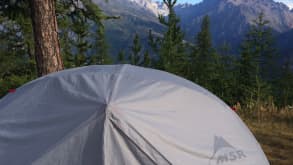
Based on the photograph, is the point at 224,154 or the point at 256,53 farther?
the point at 256,53

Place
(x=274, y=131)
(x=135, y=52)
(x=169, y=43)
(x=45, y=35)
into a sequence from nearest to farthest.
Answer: (x=45, y=35) < (x=274, y=131) < (x=169, y=43) < (x=135, y=52)

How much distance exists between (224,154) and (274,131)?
513cm

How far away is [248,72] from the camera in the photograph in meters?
38.0

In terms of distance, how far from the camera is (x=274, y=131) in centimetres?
832

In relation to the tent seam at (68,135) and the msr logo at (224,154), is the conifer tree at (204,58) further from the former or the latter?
the tent seam at (68,135)

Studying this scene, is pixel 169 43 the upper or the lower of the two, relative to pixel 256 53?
upper

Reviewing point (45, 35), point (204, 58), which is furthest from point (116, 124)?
point (204, 58)

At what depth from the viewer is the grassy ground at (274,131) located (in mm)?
6712

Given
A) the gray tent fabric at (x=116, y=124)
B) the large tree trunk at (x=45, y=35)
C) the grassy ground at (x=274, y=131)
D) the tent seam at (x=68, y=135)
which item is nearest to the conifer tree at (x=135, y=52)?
the grassy ground at (x=274, y=131)

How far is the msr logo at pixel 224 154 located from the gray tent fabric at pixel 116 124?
0.01m

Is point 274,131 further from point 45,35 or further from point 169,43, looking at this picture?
point 169,43

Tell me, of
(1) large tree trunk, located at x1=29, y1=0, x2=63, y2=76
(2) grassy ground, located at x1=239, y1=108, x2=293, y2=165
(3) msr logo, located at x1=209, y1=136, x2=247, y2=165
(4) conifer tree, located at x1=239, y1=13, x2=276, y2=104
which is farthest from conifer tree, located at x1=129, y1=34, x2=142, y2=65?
(3) msr logo, located at x1=209, y1=136, x2=247, y2=165

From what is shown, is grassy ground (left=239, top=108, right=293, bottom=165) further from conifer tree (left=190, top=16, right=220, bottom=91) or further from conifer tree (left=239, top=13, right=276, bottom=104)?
conifer tree (left=190, top=16, right=220, bottom=91)

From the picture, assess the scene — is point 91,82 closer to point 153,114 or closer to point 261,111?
point 153,114
